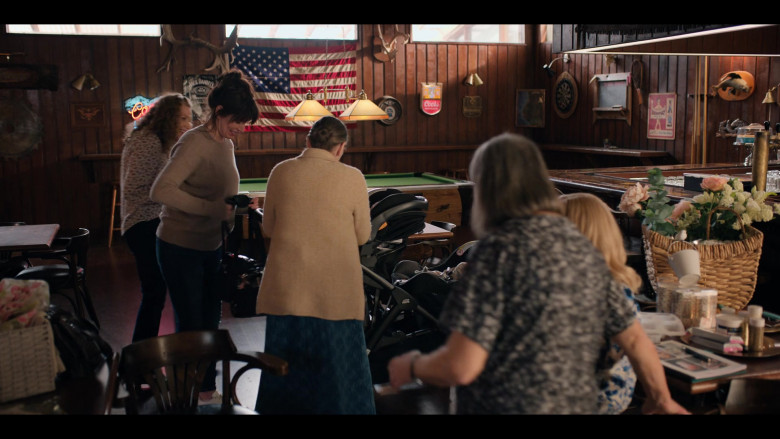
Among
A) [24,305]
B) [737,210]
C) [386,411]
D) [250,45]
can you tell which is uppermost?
[250,45]

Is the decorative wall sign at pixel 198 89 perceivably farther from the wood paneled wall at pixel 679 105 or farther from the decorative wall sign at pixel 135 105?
the wood paneled wall at pixel 679 105

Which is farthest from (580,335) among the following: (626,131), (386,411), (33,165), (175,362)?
(33,165)

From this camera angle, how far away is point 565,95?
399 inches

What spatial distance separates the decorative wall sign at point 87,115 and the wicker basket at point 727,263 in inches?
310

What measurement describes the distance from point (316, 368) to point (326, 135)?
3.02ft

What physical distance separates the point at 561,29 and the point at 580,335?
1629 mm

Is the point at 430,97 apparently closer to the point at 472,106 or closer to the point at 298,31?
the point at 472,106

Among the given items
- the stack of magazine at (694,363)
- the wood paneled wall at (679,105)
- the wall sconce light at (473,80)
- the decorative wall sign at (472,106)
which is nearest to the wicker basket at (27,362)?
the stack of magazine at (694,363)

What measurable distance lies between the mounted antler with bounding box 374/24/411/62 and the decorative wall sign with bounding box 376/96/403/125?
0.55 m

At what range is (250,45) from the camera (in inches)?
368

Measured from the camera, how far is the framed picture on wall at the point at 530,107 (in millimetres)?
10625

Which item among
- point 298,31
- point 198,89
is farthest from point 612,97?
point 198,89

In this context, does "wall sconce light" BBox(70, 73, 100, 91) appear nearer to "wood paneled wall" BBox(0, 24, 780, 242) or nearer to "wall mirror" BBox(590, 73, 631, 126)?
"wood paneled wall" BBox(0, 24, 780, 242)
